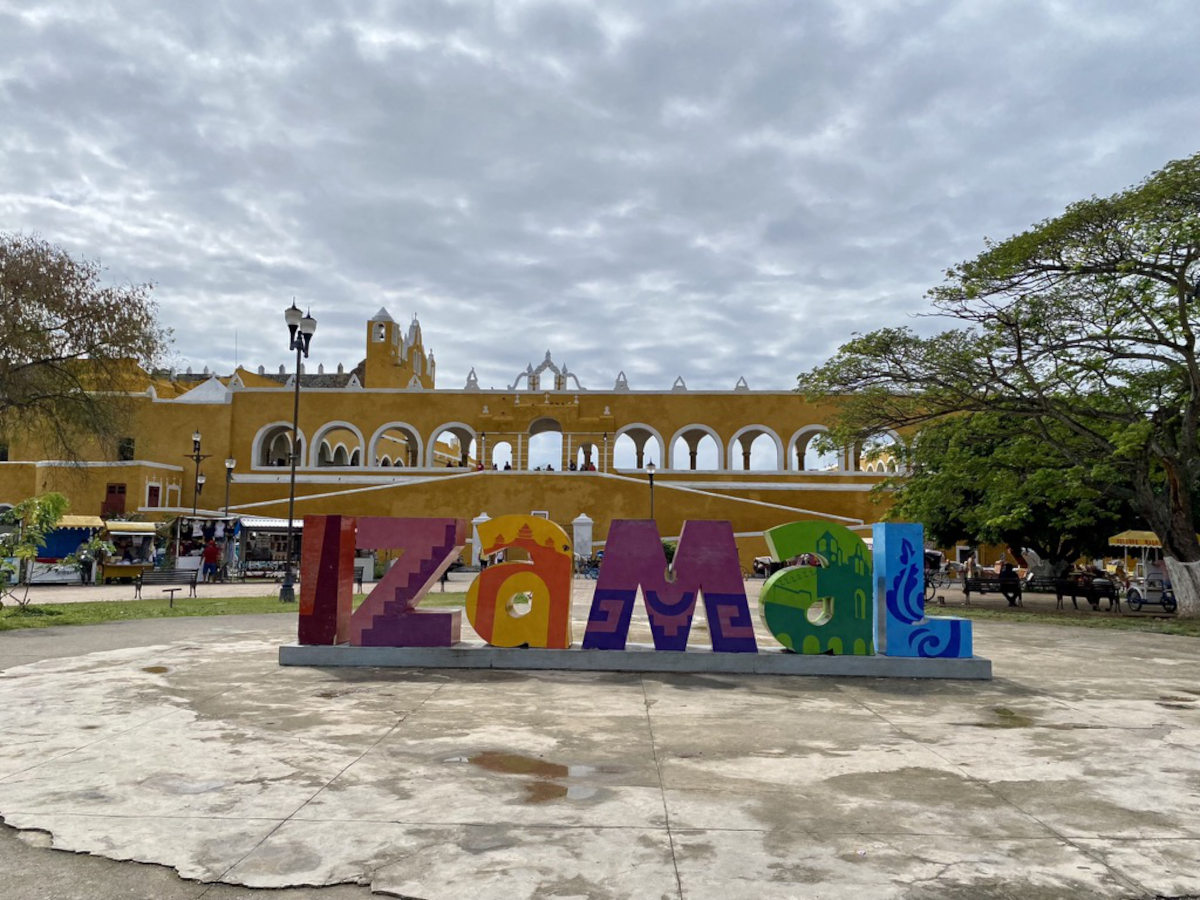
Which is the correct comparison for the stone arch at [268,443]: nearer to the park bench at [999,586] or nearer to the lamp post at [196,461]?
the lamp post at [196,461]

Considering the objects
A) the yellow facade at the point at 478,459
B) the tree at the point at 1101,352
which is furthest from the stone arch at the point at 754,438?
the tree at the point at 1101,352

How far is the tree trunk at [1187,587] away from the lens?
55.5 feet

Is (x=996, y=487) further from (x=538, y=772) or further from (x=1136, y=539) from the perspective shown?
(x=538, y=772)

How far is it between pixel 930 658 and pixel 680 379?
33380 mm

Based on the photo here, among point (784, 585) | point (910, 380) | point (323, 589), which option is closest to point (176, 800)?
point (323, 589)

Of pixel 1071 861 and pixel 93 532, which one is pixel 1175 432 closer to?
pixel 1071 861

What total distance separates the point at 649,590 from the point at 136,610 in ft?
35.4

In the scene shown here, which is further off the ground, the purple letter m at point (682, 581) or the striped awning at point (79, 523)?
the striped awning at point (79, 523)

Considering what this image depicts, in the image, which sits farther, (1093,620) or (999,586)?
(999,586)

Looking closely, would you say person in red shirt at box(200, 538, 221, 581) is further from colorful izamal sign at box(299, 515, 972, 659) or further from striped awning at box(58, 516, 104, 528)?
colorful izamal sign at box(299, 515, 972, 659)

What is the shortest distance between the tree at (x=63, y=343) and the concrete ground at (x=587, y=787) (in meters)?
15.7

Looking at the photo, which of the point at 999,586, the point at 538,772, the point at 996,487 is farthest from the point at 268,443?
the point at 538,772

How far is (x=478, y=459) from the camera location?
41.4m

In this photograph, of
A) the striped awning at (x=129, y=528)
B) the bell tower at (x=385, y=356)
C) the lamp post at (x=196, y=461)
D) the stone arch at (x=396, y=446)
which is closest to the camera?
the striped awning at (x=129, y=528)
